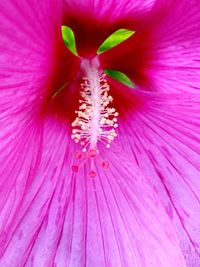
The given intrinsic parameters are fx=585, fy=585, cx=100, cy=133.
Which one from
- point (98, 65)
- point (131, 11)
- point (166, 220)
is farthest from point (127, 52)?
point (166, 220)

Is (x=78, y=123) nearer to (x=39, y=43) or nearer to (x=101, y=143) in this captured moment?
(x=101, y=143)

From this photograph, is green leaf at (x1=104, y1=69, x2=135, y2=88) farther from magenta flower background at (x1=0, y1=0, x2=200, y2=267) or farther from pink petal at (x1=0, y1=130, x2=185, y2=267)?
pink petal at (x1=0, y1=130, x2=185, y2=267)

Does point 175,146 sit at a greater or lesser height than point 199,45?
lesser

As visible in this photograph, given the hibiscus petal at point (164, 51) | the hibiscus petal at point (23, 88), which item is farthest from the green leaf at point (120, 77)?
the hibiscus petal at point (23, 88)

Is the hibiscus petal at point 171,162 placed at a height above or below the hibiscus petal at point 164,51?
below

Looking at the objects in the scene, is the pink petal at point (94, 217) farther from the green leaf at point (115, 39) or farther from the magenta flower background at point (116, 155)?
the green leaf at point (115, 39)

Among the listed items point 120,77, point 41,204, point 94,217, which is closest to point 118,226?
point 94,217
